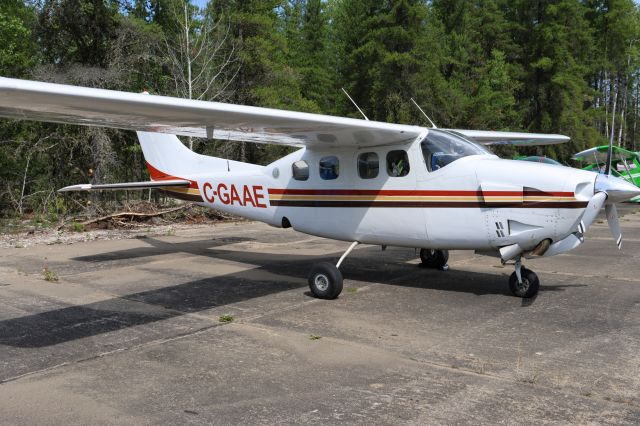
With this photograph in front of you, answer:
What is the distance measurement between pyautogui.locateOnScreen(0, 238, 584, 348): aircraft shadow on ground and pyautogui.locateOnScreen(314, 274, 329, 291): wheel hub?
0.77m

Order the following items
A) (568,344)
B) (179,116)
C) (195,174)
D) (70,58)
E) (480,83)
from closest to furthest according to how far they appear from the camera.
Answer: (568,344) → (179,116) → (195,174) → (70,58) → (480,83)

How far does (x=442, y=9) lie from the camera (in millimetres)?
37875

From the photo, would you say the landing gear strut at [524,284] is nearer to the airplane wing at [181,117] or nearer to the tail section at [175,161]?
the airplane wing at [181,117]

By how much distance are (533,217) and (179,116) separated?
4.31m

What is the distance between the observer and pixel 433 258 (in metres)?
9.29

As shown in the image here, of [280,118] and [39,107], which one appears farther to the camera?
[280,118]

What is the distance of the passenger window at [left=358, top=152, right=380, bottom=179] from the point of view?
7825mm

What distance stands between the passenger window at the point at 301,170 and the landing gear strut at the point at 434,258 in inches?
95.2

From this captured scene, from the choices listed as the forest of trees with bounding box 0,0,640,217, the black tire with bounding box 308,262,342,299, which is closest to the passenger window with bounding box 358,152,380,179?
the black tire with bounding box 308,262,342,299

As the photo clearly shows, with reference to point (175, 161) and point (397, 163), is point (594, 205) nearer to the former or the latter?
point (397, 163)

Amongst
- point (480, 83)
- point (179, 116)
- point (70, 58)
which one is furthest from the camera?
point (480, 83)

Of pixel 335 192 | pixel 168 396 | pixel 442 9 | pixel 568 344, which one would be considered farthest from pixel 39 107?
pixel 442 9

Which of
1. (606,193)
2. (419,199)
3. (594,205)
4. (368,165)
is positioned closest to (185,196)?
(368,165)

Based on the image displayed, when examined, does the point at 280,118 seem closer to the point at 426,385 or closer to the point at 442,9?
the point at 426,385
